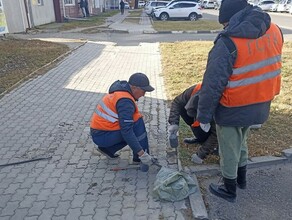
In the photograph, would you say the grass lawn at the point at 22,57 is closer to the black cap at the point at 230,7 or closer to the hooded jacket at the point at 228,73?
the hooded jacket at the point at 228,73

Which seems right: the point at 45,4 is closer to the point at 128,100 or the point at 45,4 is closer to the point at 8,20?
the point at 8,20

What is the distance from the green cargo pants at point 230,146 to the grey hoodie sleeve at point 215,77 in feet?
0.80

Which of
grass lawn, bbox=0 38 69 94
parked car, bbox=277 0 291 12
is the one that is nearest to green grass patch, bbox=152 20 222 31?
grass lawn, bbox=0 38 69 94

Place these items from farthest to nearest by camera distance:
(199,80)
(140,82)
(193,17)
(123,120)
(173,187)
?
(193,17) → (199,80) → (140,82) → (123,120) → (173,187)

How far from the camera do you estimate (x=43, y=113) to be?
5375 millimetres

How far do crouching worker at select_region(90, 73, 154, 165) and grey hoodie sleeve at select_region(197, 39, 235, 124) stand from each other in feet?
2.72

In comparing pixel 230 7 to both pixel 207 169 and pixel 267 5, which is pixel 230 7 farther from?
pixel 267 5

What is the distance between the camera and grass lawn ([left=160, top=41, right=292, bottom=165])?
397 cm

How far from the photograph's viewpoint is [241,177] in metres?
3.21

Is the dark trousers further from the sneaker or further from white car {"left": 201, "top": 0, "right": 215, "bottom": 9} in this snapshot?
white car {"left": 201, "top": 0, "right": 215, "bottom": 9}

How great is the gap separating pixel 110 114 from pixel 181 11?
952 inches

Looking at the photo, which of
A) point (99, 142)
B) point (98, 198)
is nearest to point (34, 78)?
point (99, 142)

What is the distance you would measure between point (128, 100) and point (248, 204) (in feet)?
5.21

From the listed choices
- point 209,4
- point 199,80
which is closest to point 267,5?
point 209,4
